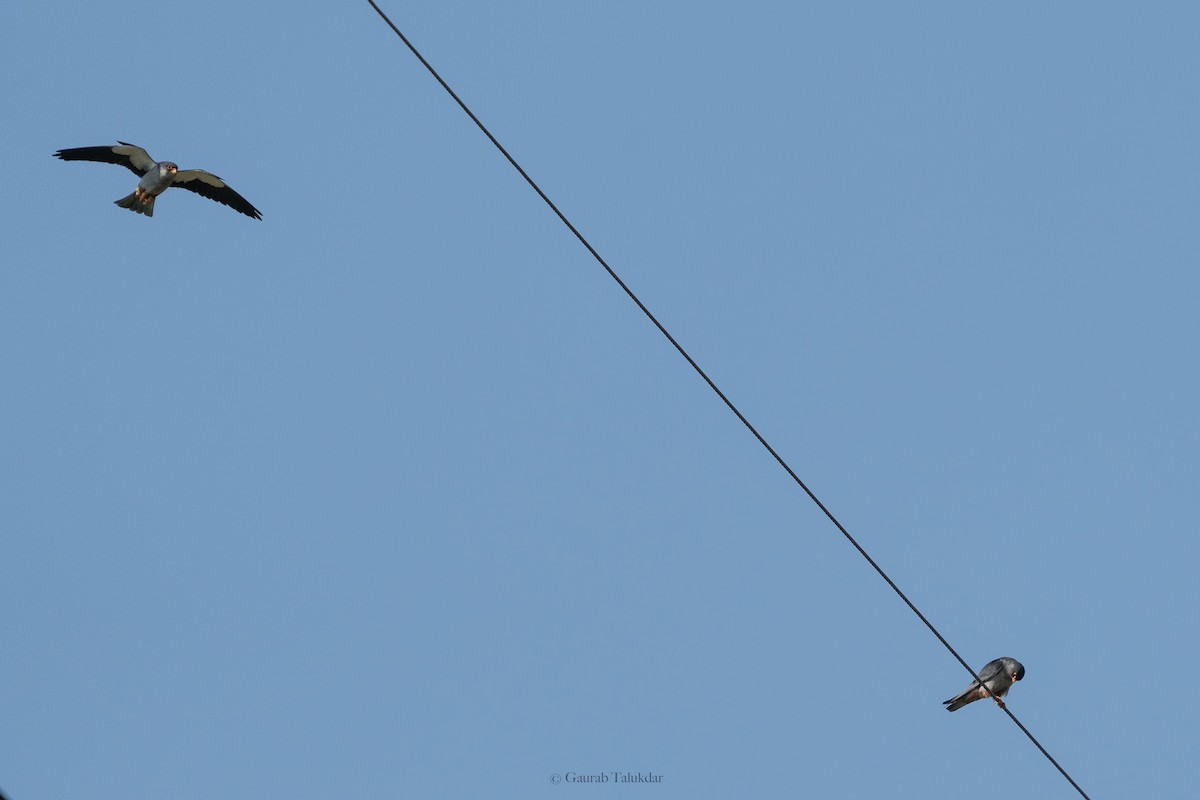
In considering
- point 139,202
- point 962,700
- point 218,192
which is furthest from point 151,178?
point 962,700

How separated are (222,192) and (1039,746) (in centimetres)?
1594

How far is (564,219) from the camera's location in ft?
29.8

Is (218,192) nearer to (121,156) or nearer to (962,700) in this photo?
(121,156)

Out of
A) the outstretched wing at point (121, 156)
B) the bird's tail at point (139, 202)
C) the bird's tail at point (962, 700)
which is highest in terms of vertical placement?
the outstretched wing at point (121, 156)

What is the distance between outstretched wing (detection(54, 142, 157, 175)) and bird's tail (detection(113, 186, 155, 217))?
58cm

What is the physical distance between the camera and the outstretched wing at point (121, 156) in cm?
2141

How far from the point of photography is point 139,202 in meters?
21.4

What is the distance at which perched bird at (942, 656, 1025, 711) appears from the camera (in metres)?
19.0

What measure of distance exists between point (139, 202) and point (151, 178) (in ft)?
1.15

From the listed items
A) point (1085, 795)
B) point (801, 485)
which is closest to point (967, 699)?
point (1085, 795)

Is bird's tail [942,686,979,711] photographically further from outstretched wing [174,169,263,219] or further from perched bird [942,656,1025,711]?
outstretched wing [174,169,263,219]

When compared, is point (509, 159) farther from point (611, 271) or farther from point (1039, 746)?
point (1039, 746)

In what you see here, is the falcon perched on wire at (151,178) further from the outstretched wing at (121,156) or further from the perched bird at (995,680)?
the perched bird at (995,680)

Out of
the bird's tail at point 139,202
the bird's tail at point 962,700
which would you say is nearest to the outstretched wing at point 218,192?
the bird's tail at point 139,202
